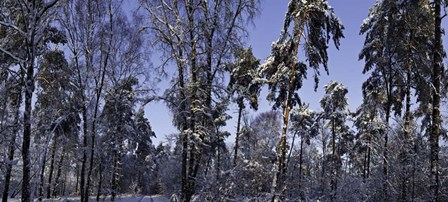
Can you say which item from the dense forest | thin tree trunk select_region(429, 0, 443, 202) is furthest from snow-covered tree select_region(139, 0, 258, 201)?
thin tree trunk select_region(429, 0, 443, 202)

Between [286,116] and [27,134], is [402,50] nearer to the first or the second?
[286,116]

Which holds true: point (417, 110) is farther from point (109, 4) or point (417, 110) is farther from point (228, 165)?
point (109, 4)

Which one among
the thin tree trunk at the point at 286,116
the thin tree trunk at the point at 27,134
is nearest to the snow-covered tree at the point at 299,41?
the thin tree trunk at the point at 286,116

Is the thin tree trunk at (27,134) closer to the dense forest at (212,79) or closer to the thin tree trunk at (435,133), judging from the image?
the dense forest at (212,79)

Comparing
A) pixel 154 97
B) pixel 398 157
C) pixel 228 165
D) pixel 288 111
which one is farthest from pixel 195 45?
pixel 398 157

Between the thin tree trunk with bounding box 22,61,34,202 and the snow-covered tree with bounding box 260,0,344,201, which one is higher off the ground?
the snow-covered tree with bounding box 260,0,344,201

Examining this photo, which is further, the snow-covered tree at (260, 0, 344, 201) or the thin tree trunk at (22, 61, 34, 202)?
the snow-covered tree at (260, 0, 344, 201)

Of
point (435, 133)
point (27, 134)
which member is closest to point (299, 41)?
point (435, 133)

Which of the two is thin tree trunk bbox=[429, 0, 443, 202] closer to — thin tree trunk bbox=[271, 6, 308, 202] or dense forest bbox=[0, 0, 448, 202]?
dense forest bbox=[0, 0, 448, 202]

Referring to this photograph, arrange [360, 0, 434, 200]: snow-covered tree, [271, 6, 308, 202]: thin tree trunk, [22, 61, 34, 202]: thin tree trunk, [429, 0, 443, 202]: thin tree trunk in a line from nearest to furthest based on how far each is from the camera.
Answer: [22, 61, 34, 202]: thin tree trunk
[429, 0, 443, 202]: thin tree trunk
[271, 6, 308, 202]: thin tree trunk
[360, 0, 434, 200]: snow-covered tree

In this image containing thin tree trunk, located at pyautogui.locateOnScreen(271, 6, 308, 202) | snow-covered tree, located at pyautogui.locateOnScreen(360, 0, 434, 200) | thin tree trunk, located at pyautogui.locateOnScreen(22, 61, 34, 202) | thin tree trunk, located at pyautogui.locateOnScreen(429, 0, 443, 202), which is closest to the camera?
thin tree trunk, located at pyautogui.locateOnScreen(22, 61, 34, 202)

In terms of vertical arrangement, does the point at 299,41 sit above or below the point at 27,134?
above

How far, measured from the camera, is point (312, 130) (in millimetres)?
34500

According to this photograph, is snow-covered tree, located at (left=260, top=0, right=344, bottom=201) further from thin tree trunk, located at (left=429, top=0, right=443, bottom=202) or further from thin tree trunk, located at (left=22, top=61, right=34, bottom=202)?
thin tree trunk, located at (left=22, top=61, right=34, bottom=202)
